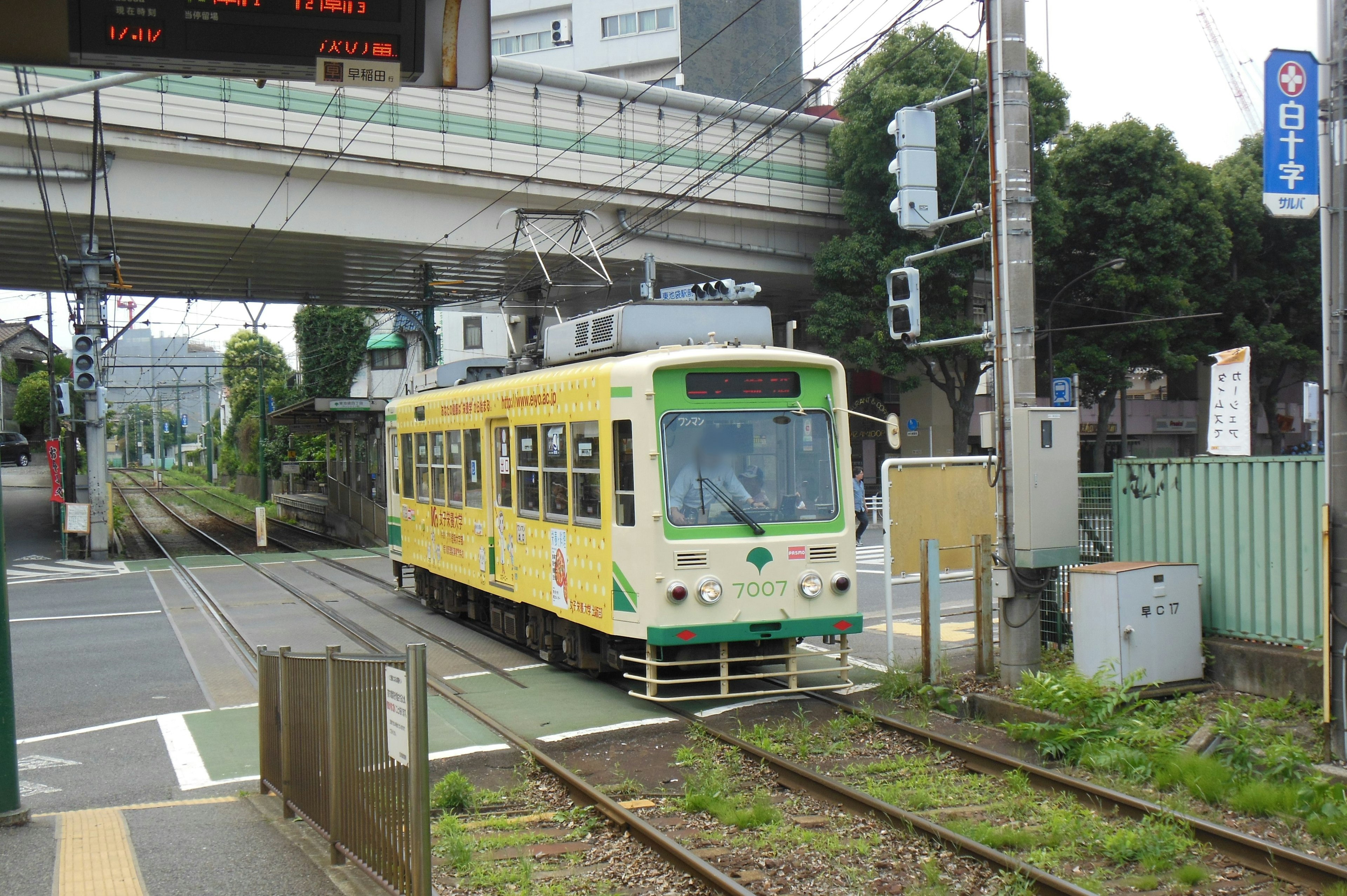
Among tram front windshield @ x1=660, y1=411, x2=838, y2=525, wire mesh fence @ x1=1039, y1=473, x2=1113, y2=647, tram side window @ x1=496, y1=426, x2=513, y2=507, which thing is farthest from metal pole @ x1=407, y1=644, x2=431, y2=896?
tram side window @ x1=496, y1=426, x2=513, y2=507

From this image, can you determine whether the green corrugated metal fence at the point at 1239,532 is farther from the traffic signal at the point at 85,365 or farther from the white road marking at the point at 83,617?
the traffic signal at the point at 85,365

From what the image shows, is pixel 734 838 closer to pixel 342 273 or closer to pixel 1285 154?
pixel 1285 154

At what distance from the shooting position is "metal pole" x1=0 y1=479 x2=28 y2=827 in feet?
21.6

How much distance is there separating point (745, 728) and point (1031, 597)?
2.62 m

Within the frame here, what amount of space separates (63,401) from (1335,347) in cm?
3098

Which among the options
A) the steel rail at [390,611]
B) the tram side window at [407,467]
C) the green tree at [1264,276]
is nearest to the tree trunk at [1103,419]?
the green tree at [1264,276]

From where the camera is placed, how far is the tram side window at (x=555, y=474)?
11.0 metres

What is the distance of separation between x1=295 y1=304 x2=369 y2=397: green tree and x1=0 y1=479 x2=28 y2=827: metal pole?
4553 cm

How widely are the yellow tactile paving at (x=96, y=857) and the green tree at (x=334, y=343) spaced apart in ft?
150

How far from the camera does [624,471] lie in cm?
997

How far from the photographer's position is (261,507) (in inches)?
1170

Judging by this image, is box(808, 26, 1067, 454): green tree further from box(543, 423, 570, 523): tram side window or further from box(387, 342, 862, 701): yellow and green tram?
box(387, 342, 862, 701): yellow and green tram

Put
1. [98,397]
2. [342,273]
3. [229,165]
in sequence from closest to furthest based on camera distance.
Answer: [229,165]
[98,397]
[342,273]

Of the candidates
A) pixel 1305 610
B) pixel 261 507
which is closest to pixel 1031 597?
pixel 1305 610
